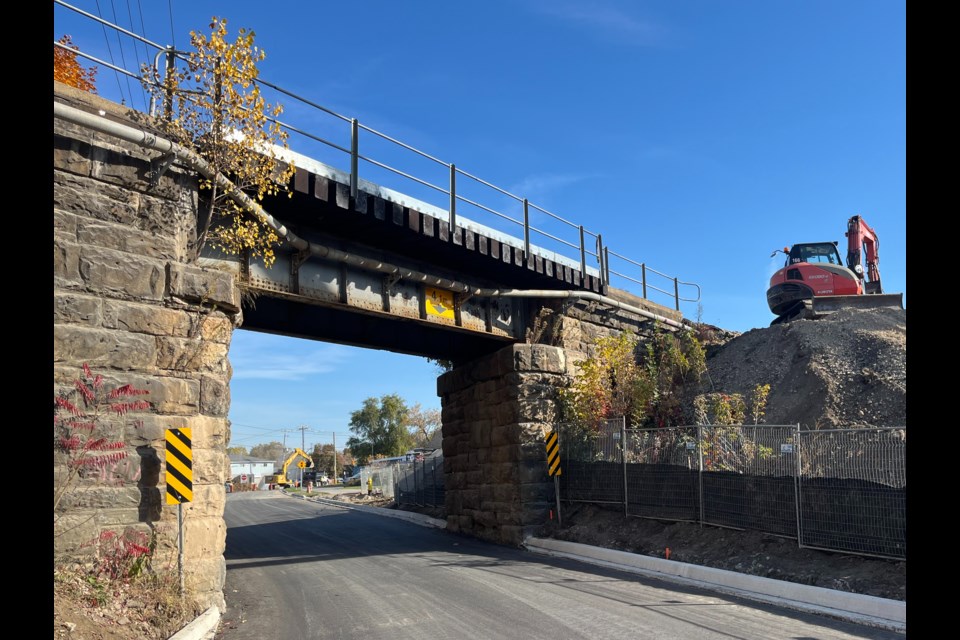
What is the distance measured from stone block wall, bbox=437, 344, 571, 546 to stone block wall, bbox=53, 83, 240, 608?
29.8 ft

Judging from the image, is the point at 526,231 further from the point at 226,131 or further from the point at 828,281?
the point at 828,281

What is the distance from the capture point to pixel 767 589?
1080cm

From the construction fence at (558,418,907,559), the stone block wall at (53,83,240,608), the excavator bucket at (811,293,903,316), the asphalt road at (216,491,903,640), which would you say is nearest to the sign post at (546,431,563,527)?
the construction fence at (558,418,907,559)

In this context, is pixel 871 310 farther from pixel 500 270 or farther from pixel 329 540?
pixel 329 540

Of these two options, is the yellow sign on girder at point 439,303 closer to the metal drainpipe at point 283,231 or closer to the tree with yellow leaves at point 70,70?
the metal drainpipe at point 283,231

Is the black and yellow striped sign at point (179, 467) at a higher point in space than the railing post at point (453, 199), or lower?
lower

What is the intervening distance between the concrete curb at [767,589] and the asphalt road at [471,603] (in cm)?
44

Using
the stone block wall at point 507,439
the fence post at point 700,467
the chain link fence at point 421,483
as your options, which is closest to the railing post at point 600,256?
the stone block wall at point 507,439

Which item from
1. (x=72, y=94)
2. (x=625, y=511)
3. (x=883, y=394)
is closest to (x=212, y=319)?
(x=72, y=94)

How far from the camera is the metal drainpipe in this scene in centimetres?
984

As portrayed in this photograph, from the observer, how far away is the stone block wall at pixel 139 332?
371 inches

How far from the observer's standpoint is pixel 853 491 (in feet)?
36.2
